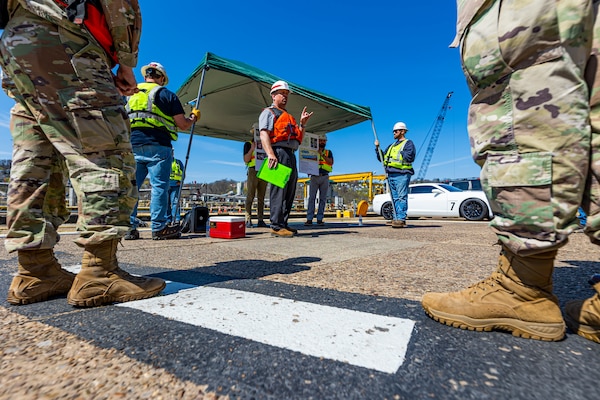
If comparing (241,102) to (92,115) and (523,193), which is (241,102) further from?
(523,193)

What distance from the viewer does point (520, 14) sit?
32.8 inches

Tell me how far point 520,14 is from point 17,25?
1.73 meters

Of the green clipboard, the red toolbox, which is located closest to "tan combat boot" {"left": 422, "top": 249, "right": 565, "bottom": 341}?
the green clipboard

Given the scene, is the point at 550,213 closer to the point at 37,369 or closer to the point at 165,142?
the point at 37,369

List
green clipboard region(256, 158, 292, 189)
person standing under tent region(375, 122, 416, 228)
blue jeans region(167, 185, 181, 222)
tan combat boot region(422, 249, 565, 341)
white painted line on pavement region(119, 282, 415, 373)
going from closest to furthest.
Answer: white painted line on pavement region(119, 282, 415, 373) < tan combat boot region(422, 249, 565, 341) < green clipboard region(256, 158, 292, 189) < blue jeans region(167, 185, 181, 222) < person standing under tent region(375, 122, 416, 228)

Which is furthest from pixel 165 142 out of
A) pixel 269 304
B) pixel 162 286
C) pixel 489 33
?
pixel 489 33

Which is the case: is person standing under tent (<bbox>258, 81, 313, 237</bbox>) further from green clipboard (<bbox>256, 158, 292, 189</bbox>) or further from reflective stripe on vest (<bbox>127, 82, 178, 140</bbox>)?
reflective stripe on vest (<bbox>127, 82, 178, 140</bbox>)

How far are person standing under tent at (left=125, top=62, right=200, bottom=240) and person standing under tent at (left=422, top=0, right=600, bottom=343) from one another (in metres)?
2.76

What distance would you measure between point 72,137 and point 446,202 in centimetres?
993

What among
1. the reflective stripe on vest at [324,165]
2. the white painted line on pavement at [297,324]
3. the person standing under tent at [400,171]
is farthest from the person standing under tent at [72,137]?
the reflective stripe on vest at [324,165]

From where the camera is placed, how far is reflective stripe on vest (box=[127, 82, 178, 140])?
311 cm

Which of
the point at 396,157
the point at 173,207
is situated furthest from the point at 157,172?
the point at 396,157

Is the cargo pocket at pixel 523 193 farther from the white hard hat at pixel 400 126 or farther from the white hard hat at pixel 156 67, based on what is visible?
the white hard hat at pixel 400 126

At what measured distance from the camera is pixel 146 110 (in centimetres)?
312
